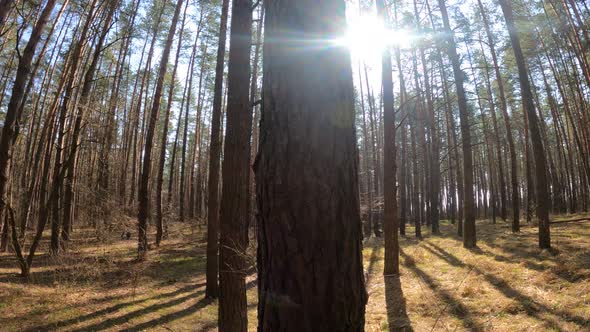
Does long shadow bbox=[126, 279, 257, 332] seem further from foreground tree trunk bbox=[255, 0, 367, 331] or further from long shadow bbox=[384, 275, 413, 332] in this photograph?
foreground tree trunk bbox=[255, 0, 367, 331]

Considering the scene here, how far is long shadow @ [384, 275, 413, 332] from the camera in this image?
Answer: 18.5 feet

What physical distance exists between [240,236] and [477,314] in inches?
155

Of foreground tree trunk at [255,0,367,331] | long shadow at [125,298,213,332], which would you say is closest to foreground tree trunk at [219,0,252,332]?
long shadow at [125,298,213,332]

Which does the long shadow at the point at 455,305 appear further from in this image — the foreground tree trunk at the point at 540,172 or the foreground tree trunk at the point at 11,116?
the foreground tree trunk at the point at 11,116

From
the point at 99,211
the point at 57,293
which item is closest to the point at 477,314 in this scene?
the point at 57,293

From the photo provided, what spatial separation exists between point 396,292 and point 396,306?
88 centimetres

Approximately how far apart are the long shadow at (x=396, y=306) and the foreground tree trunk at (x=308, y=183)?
4955 millimetres

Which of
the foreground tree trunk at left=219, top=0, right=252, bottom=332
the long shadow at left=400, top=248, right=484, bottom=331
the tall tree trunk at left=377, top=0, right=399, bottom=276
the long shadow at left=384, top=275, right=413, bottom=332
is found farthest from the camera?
the tall tree trunk at left=377, top=0, right=399, bottom=276

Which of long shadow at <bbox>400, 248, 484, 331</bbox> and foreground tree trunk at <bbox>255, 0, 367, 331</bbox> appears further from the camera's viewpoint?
long shadow at <bbox>400, 248, 484, 331</bbox>

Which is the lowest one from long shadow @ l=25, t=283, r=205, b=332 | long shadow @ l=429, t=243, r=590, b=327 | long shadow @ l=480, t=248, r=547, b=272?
A: long shadow @ l=25, t=283, r=205, b=332

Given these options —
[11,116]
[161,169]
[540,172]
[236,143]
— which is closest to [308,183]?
[236,143]

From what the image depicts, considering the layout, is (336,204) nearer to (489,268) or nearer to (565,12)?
(489,268)

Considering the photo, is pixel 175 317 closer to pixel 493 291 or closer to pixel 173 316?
pixel 173 316

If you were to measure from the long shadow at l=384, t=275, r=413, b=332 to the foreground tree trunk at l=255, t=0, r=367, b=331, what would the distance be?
4955 mm
